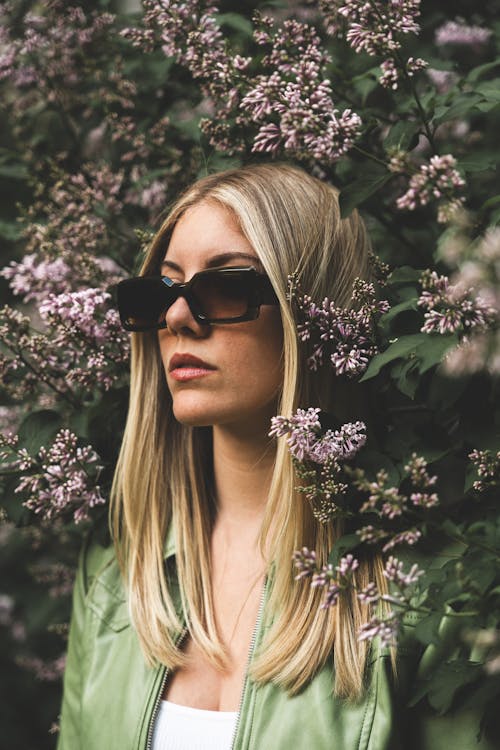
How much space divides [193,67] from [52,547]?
2229mm

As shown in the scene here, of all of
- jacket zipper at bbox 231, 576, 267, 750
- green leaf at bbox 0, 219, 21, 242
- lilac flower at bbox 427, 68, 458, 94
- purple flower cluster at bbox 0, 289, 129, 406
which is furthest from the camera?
green leaf at bbox 0, 219, 21, 242

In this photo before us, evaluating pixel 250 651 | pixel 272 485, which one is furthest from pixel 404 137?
pixel 250 651

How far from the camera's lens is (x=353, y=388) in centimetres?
202

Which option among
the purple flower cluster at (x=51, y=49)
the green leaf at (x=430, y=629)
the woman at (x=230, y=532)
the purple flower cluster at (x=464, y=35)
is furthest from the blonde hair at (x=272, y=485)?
the purple flower cluster at (x=51, y=49)

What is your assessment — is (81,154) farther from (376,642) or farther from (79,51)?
(376,642)

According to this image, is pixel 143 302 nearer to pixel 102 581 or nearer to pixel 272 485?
pixel 272 485

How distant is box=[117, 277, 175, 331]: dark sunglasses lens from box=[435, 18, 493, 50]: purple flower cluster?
1.33 meters

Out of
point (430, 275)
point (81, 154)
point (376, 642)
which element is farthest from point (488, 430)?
point (81, 154)

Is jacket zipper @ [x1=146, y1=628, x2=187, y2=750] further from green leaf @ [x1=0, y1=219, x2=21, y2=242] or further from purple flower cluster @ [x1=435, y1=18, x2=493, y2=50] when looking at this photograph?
purple flower cluster @ [x1=435, y1=18, x2=493, y2=50]

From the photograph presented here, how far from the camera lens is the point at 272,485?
6.46 feet

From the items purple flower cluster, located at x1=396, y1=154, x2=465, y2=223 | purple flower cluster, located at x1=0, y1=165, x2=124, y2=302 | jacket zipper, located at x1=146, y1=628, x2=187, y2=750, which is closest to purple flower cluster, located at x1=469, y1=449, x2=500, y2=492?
purple flower cluster, located at x1=396, y1=154, x2=465, y2=223

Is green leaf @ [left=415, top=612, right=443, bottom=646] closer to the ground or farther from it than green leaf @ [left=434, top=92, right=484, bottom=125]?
closer to the ground

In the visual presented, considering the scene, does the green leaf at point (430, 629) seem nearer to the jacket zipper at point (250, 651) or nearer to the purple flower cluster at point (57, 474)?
the jacket zipper at point (250, 651)

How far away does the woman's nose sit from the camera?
1.93m
